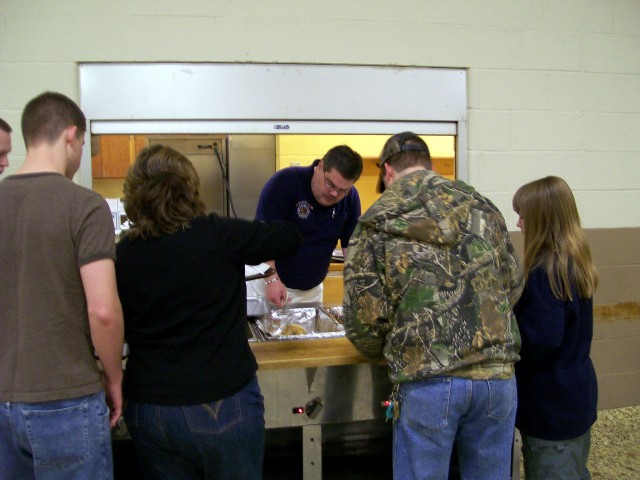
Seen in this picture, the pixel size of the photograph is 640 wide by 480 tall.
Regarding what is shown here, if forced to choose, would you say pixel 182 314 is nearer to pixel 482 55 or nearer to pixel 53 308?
pixel 53 308

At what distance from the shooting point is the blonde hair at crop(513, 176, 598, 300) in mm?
1784

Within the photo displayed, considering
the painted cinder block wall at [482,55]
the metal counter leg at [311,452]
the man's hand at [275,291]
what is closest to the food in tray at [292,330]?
the man's hand at [275,291]

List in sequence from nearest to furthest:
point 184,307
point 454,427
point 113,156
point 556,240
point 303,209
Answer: point 184,307
point 454,427
point 556,240
point 303,209
point 113,156

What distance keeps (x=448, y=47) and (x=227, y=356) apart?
7.02ft

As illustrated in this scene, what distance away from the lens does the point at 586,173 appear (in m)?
3.23

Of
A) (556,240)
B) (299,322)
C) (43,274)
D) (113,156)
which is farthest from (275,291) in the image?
A: (113,156)

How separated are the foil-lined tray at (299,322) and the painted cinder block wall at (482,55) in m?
1.11

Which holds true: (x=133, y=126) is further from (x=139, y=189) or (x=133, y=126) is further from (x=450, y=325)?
(x=450, y=325)

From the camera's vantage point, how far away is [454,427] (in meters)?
1.61

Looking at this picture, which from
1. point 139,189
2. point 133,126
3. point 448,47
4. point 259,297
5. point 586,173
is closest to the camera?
point 139,189

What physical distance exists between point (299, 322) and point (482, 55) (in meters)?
1.66

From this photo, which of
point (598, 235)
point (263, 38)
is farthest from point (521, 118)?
point (263, 38)

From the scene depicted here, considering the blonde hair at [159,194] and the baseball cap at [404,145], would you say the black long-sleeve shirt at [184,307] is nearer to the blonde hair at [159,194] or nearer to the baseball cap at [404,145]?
the blonde hair at [159,194]

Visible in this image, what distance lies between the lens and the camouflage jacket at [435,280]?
61.1 inches
